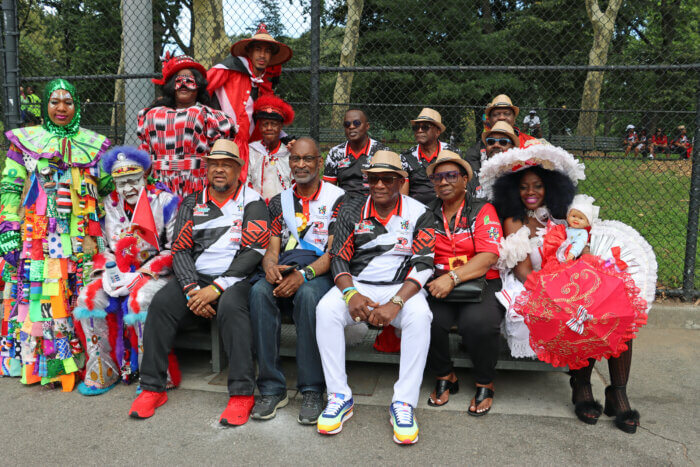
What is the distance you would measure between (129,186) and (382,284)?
77.4 inches

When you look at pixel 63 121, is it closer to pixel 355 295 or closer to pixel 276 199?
pixel 276 199

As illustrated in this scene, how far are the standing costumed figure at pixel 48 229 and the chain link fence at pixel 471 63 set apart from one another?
4.79 metres

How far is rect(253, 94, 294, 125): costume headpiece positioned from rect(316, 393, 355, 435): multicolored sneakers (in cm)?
234

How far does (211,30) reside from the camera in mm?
8766

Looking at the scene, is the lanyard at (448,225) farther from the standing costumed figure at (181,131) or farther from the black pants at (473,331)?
the standing costumed figure at (181,131)

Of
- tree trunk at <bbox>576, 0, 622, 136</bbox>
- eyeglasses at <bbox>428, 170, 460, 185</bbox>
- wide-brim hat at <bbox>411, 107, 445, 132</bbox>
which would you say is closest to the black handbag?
eyeglasses at <bbox>428, 170, 460, 185</bbox>

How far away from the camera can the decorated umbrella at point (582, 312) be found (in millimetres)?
3039

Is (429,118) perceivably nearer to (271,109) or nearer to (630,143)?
(271,109)

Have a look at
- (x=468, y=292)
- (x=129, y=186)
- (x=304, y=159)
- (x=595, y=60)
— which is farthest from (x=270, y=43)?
(x=595, y=60)

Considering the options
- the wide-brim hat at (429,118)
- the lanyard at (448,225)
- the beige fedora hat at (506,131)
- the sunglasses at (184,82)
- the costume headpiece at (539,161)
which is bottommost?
the lanyard at (448,225)

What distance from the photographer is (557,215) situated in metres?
3.75

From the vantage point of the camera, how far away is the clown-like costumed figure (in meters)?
3.75

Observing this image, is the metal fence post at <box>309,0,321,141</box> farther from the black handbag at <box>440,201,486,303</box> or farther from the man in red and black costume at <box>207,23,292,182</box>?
the black handbag at <box>440,201,486,303</box>

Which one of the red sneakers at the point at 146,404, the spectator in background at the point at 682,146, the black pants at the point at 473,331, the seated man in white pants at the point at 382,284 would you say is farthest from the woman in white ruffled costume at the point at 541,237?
the spectator in background at the point at 682,146
